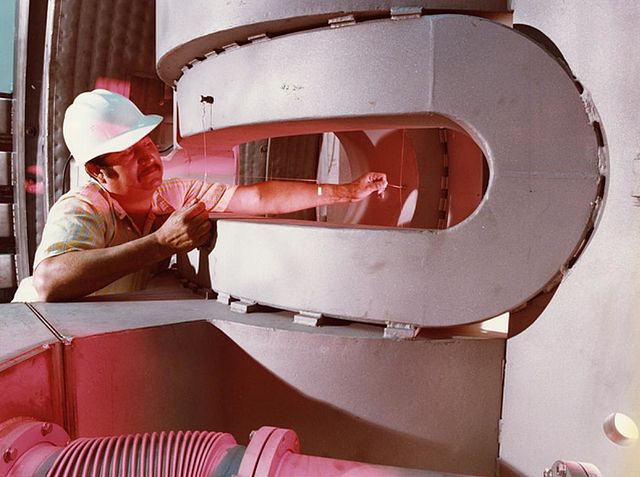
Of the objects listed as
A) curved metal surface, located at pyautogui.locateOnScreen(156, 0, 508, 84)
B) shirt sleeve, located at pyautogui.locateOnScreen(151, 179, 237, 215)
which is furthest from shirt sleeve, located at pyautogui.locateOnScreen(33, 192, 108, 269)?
curved metal surface, located at pyautogui.locateOnScreen(156, 0, 508, 84)

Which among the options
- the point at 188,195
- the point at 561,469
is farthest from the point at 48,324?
the point at 561,469

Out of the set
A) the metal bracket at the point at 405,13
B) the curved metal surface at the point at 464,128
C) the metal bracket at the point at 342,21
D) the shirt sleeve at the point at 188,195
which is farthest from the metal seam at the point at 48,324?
the metal bracket at the point at 405,13

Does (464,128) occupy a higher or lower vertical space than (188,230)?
higher

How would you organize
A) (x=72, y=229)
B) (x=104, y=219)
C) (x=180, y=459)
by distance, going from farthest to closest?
1. (x=104, y=219)
2. (x=72, y=229)
3. (x=180, y=459)

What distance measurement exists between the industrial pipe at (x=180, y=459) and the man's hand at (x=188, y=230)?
0.87m

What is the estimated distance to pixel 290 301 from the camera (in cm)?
163

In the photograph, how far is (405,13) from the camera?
1.40 meters

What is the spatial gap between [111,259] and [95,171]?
2.18 feet

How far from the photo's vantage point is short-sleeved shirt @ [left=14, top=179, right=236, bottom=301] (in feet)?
6.79

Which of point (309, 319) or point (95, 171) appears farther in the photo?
point (95, 171)

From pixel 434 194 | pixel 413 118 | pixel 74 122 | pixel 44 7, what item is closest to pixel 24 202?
pixel 44 7

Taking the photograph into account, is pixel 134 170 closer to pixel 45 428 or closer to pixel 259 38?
pixel 259 38

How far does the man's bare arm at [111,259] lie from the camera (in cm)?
191

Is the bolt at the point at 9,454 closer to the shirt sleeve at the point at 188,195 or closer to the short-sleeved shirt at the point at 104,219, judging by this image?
the short-sleeved shirt at the point at 104,219
